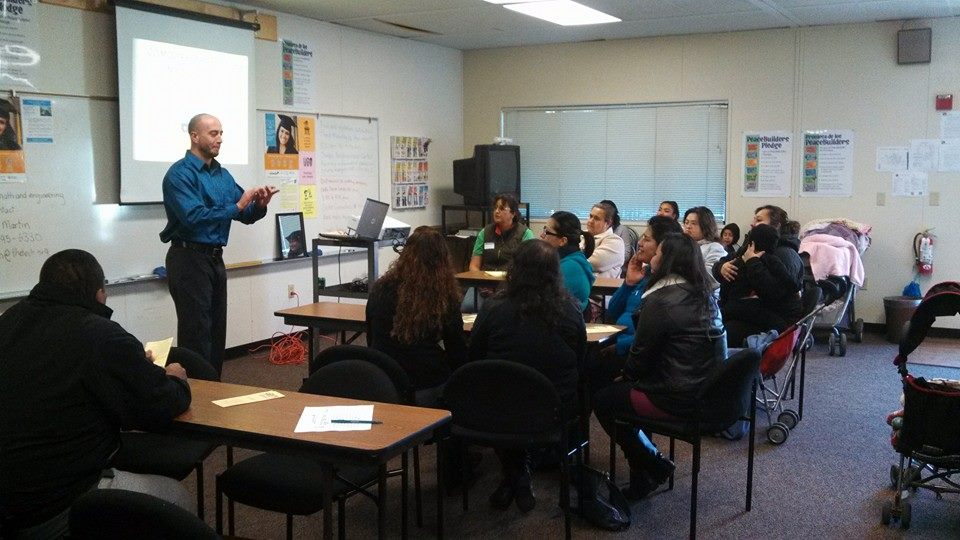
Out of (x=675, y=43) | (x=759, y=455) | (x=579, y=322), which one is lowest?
(x=759, y=455)

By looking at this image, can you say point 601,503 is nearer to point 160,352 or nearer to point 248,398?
point 248,398

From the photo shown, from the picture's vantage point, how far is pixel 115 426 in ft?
8.15

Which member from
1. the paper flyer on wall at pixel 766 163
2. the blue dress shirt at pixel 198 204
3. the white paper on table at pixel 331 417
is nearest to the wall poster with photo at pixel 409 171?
the paper flyer on wall at pixel 766 163

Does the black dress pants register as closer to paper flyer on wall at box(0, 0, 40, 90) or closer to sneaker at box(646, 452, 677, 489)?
paper flyer on wall at box(0, 0, 40, 90)

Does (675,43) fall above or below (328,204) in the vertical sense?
above

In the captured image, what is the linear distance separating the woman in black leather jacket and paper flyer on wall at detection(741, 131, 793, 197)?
4.77 metres

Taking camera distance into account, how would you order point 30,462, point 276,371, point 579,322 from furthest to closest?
point 276,371
point 579,322
point 30,462

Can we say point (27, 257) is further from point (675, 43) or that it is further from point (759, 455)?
point (675, 43)

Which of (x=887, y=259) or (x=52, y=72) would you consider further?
(x=887, y=259)

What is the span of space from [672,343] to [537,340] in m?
0.55

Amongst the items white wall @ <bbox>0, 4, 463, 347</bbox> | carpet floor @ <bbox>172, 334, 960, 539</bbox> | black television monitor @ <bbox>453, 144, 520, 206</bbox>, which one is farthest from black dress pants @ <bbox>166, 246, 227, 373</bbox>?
black television monitor @ <bbox>453, 144, 520, 206</bbox>

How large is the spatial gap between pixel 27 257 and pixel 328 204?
2783 millimetres

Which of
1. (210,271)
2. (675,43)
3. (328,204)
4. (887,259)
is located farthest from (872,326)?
(210,271)

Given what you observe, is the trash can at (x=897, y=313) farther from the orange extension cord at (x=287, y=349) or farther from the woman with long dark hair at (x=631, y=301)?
the orange extension cord at (x=287, y=349)
